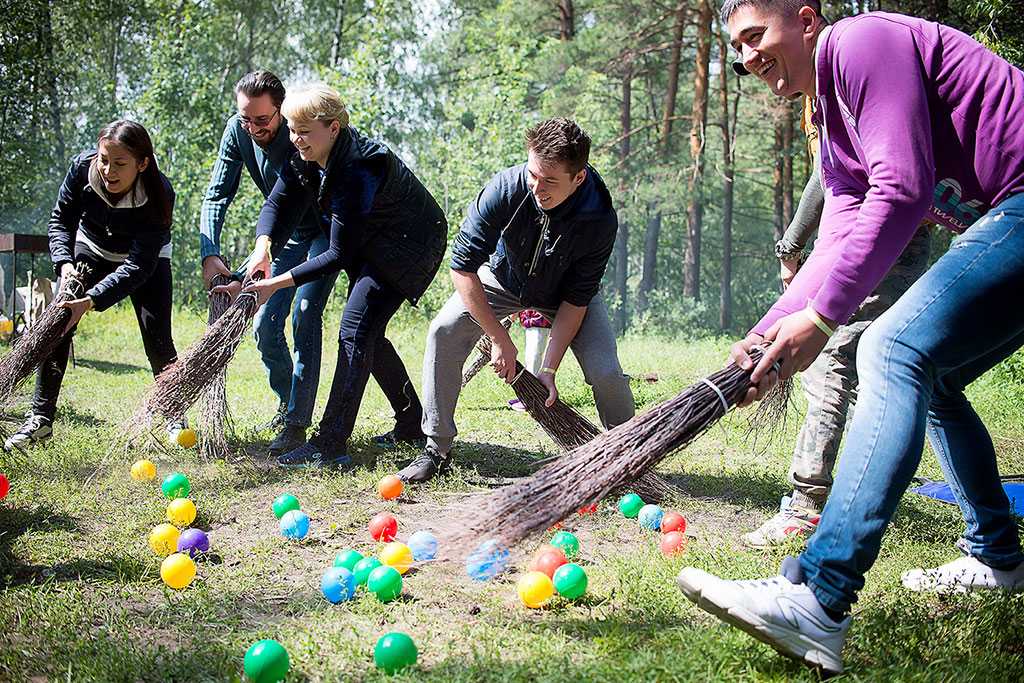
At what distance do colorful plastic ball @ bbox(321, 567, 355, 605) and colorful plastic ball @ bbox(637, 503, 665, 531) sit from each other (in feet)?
4.78

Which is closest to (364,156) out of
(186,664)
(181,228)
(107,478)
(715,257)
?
(107,478)

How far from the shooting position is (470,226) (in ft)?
13.8

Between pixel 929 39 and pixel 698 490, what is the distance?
112 inches

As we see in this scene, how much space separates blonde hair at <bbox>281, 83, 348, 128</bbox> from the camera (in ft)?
15.2

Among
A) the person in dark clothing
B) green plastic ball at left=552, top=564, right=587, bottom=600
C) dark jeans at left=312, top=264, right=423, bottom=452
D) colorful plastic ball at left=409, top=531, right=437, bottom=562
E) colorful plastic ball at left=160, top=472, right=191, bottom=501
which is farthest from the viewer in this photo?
dark jeans at left=312, top=264, right=423, bottom=452

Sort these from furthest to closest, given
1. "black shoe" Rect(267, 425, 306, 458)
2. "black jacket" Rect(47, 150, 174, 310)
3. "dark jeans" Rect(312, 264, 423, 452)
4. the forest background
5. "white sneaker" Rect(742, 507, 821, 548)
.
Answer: the forest background < "black shoe" Rect(267, 425, 306, 458) < "black jacket" Rect(47, 150, 174, 310) < "dark jeans" Rect(312, 264, 423, 452) < "white sneaker" Rect(742, 507, 821, 548)

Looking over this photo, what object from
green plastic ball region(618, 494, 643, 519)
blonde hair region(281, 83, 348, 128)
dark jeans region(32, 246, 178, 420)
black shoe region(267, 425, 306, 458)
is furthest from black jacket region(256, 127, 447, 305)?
green plastic ball region(618, 494, 643, 519)

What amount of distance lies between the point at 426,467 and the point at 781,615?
276 centimetres

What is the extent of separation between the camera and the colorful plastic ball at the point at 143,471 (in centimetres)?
467

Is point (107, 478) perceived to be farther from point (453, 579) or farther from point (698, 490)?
point (698, 490)

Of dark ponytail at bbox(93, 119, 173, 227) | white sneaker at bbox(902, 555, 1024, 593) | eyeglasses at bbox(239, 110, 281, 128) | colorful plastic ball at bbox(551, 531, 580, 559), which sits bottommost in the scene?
colorful plastic ball at bbox(551, 531, 580, 559)

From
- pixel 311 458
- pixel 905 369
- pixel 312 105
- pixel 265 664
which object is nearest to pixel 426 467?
pixel 311 458

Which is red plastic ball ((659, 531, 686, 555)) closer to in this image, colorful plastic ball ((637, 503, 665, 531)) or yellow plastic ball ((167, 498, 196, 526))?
colorful plastic ball ((637, 503, 665, 531))

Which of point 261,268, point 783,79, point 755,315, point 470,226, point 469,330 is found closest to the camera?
point 783,79
